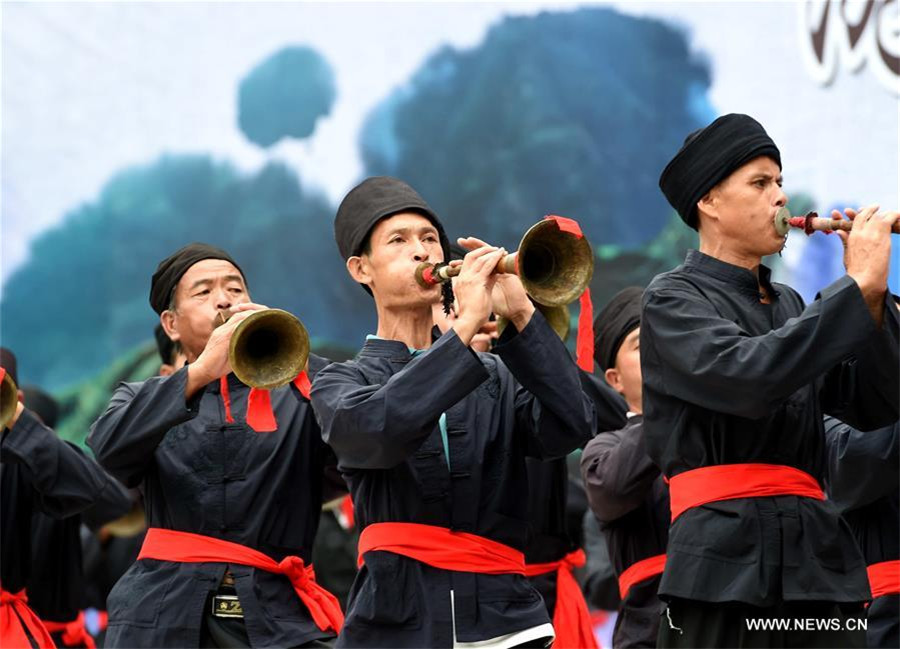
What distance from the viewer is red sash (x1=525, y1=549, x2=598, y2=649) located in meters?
5.21

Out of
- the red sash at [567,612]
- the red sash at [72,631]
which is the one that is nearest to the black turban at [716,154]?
the red sash at [567,612]

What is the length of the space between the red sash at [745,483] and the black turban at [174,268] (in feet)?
6.92

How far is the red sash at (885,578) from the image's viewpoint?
453 cm

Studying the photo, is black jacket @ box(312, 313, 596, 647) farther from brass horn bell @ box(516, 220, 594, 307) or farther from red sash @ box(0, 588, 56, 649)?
red sash @ box(0, 588, 56, 649)

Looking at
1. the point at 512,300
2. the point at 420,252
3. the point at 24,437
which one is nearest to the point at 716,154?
the point at 512,300

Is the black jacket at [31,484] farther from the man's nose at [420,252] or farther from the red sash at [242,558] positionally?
the man's nose at [420,252]

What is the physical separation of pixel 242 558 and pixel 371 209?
1187mm

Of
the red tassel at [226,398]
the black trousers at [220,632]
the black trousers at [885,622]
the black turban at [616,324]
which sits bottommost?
the black trousers at [220,632]

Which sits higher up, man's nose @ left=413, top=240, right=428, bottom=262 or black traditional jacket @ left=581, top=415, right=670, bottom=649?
man's nose @ left=413, top=240, right=428, bottom=262

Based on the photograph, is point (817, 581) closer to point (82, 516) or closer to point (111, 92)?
point (82, 516)

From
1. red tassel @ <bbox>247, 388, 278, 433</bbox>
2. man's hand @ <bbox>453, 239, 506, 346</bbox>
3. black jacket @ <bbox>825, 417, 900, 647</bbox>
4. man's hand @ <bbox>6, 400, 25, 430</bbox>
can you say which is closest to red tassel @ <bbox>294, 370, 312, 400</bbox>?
red tassel @ <bbox>247, 388, 278, 433</bbox>

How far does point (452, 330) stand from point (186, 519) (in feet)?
4.40

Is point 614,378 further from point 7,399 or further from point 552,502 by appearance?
point 7,399

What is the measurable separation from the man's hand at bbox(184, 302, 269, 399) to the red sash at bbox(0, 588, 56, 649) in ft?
5.04
